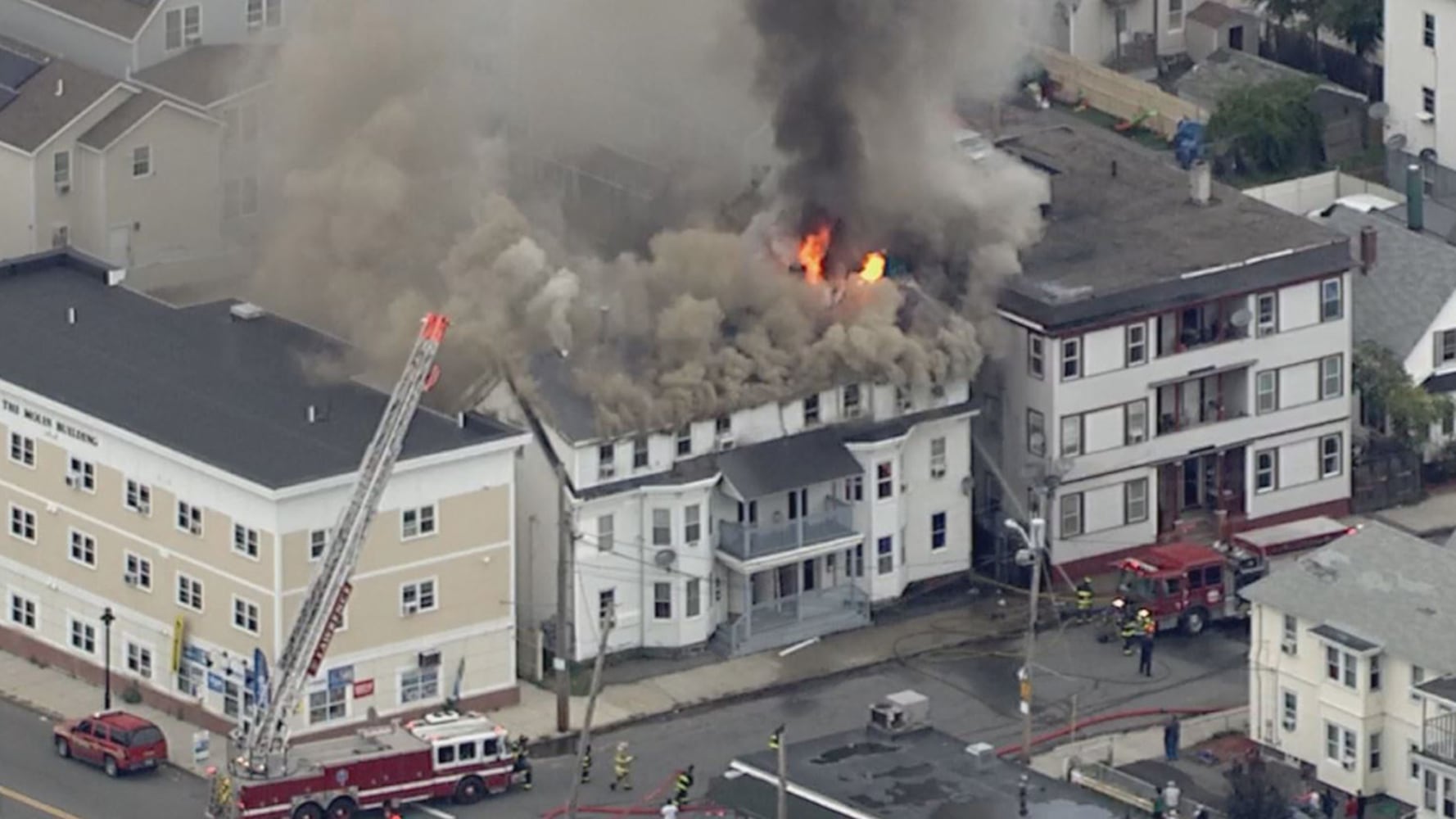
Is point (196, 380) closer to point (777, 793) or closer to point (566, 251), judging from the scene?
point (566, 251)

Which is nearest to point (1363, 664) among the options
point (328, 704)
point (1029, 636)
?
point (1029, 636)

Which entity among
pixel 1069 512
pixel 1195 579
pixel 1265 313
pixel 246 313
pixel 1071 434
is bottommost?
pixel 1195 579

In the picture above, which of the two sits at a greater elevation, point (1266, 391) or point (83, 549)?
point (1266, 391)

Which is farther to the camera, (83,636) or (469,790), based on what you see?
(83,636)

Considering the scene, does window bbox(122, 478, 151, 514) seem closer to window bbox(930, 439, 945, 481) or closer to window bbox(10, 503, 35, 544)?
window bbox(10, 503, 35, 544)

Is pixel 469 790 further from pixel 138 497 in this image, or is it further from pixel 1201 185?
pixel 1201 185

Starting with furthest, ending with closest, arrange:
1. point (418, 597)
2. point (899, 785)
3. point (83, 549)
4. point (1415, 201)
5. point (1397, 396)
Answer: point (1415, 201), point (1397, 396), point (83, 549), point (418, 597), point (899, 785)

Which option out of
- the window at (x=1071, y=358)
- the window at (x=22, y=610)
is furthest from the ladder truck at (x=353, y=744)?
the window at (x=1071, y=358)

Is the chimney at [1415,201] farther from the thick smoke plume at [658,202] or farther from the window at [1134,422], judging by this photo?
the window at [1134,422]
